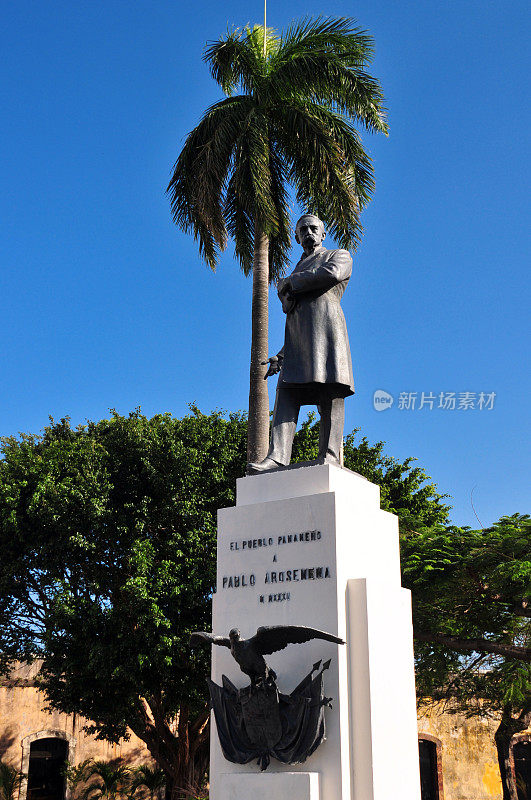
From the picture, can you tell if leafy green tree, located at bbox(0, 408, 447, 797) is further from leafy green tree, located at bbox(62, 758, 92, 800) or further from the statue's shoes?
the statue's shoes

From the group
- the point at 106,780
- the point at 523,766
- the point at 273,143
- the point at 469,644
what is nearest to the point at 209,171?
the point at 273,143

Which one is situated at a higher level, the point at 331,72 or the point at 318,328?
the point at 331,72

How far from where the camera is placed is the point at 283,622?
6.02 metres

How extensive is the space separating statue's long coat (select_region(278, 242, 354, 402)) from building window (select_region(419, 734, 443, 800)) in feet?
64.5

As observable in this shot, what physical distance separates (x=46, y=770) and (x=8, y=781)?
179 centimetres

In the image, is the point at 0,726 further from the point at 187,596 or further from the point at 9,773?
the point at 187,596

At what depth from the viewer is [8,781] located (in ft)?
66.6

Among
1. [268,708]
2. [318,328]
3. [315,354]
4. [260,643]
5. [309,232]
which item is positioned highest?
[309,232]

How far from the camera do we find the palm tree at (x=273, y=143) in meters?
15.1

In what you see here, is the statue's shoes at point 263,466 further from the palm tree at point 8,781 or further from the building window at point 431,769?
the building window at point 431,769

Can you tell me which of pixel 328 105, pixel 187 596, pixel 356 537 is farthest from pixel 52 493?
pixel 356 537

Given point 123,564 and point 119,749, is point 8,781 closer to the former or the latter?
point 119,749

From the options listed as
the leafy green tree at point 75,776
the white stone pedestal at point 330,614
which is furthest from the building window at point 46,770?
the white stone pedestal at point 330,614

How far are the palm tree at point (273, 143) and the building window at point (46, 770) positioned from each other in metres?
13.8
